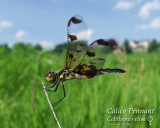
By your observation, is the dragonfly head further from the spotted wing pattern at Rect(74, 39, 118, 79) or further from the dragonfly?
the spotted wing pattern at Rect(74, 39, 118, 79)

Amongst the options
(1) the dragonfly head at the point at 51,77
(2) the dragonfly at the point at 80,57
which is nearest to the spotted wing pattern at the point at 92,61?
(2) the dragonfly at the point at 80,57

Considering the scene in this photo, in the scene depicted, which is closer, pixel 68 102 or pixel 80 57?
pixel 80 57

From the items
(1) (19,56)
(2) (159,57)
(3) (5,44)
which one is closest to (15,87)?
(1) (19,56)

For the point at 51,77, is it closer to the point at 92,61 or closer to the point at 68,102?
the point at 92,61

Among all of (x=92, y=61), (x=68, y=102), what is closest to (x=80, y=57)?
(x=92, y=61)

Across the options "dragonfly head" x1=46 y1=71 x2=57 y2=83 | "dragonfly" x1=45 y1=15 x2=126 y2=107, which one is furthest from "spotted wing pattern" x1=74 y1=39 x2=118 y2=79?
"dragonfly head" x1=46 y1=71 x2=57 y2=83

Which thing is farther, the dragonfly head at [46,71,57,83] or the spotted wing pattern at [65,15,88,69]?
the spotted wing pattern at [65,15,88,69]

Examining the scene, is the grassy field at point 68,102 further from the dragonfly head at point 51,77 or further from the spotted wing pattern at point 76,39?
the spotted wing pattern at point 76,39
